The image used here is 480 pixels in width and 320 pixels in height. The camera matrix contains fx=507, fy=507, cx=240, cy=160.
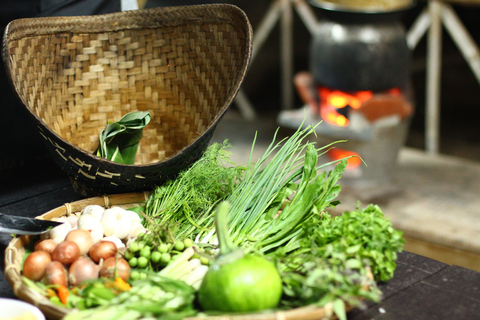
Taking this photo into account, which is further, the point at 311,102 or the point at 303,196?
the point at 311,102

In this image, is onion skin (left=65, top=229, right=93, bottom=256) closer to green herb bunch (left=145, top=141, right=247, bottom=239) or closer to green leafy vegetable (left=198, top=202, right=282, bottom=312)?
green herb bunch (left=145, top=141, right=247, bottom=239)

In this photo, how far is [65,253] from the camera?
0.93 meters

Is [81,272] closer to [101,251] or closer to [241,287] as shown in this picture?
[101,251]

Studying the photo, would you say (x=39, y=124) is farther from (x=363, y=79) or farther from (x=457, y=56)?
(x=457, y=56)

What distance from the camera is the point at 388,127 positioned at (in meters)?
2.80

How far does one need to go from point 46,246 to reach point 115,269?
16 centimetres

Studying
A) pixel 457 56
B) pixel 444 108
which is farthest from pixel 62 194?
pixel 457 56

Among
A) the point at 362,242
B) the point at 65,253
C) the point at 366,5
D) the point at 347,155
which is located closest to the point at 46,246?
the point at 65,253

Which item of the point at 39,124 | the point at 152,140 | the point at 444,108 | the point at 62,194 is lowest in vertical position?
the point at 444,108

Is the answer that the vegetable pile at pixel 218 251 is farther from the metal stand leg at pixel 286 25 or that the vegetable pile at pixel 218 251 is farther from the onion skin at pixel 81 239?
the metal stand leg at pixel 286 25

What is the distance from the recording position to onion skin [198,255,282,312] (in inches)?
30.6

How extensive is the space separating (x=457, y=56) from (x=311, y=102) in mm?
3321

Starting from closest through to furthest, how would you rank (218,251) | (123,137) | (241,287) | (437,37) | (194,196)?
(241,287), (218,251), (194,196), (123,137), (437,37)

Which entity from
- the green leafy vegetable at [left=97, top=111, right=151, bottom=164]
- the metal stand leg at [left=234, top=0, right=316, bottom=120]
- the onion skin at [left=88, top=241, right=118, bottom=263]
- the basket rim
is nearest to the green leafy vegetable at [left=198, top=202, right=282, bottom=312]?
the onion skin at [left=88, top=241, right=118, bottom=263]
